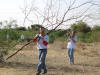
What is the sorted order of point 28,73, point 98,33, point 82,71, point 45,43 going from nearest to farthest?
point 45,43
point 28,73
point 82,71
point 98,33

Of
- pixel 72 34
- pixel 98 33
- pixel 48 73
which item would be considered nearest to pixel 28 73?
pixel 48 73

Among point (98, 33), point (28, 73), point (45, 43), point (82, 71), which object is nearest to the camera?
point (45, 43)

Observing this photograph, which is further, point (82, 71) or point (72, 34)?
point (72, 34)

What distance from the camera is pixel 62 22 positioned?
664cm

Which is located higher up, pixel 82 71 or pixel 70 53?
pixel 70 53

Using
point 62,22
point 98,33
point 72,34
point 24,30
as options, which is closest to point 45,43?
point 62,22

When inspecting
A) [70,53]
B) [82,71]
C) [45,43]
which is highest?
[45,43]

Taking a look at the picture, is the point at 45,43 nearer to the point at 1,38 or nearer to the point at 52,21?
the point at 52,21

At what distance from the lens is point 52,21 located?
6895 mm

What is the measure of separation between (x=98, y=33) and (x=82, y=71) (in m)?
9.85

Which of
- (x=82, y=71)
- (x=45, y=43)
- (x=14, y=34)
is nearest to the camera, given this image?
(x=45, y=43)

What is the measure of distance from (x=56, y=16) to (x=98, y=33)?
1029 centimetres

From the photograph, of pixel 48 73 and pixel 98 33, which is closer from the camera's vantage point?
pixel 48 73

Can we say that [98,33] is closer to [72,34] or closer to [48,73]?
[72,34]
